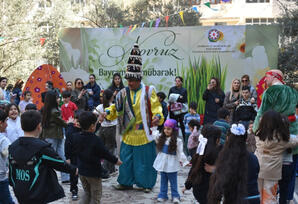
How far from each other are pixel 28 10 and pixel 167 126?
15.3 meters

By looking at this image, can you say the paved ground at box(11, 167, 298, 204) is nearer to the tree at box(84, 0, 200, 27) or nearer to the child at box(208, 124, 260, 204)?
the child at box(208, 124, 260, 204)

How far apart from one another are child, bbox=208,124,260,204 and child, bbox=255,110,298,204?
1021mm

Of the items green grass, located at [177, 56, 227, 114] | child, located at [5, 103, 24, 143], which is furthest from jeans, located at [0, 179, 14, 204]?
green grass, located at [177, 56, 227, 114]

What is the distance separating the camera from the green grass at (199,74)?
12.7m

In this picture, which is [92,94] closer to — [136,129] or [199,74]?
[199,74]

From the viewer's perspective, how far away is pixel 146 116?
→ 674 cm

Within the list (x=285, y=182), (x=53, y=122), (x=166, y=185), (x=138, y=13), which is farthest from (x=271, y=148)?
(x=138, y=13)

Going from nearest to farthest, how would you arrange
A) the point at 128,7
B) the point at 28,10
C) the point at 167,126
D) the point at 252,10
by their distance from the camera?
the point at 167,126 < the point at 28,10 < the point at 128,7 < the point at 252,10

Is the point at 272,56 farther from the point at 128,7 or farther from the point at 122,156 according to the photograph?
the point at 128,7

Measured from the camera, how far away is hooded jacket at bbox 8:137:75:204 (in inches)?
155

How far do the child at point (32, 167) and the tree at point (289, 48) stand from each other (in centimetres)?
1218

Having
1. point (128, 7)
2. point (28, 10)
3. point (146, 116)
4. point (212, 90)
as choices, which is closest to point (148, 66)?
point (212, 90)

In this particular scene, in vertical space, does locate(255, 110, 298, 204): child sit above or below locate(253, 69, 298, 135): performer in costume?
below

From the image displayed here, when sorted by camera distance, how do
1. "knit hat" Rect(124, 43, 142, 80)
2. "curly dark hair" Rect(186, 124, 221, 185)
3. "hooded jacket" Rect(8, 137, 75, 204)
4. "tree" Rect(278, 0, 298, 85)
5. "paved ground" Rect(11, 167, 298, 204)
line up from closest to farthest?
"hooded jacket" Rect(8, 137, 75, 204), "curly dark hair" Rect(186, 124, 221, 185), "paved ground" Rect(11, 167, 298, 204), "knit hat" Rect(124, 43, 142, 80), "tree" Rect(278, 0, 298, 85)
